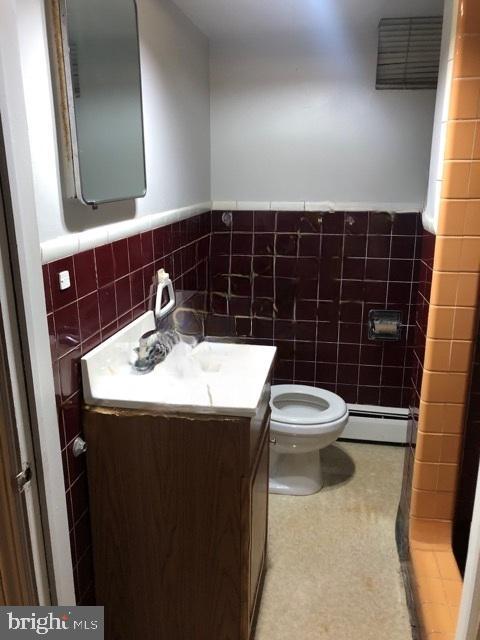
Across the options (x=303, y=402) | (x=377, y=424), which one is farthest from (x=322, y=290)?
(x=377, y=424)

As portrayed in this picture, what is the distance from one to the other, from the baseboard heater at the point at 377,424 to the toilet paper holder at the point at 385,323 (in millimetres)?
423

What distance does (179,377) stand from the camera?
1.56m

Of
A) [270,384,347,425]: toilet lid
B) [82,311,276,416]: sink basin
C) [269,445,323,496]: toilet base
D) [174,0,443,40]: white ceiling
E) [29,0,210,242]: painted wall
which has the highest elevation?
[174,0,443,40]: white ceiling

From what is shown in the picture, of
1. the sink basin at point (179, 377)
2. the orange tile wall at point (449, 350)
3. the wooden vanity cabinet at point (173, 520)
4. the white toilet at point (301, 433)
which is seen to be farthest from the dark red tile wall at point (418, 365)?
the wooden vanity cabinet at point (173, 520)

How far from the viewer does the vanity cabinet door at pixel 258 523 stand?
151 centimetres

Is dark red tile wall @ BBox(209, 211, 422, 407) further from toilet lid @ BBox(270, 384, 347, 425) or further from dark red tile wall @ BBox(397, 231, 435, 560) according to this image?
dark red tile wall @ BBox(397, 231, 435, 560)

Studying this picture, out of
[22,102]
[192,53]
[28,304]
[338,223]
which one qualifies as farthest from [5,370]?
[338,223]

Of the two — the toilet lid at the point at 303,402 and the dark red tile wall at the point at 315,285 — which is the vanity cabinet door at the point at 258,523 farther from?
the dark red tile wall at the point at 315,285

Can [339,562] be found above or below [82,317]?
below

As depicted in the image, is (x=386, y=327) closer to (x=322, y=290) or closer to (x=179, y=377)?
(x=322, y=290)

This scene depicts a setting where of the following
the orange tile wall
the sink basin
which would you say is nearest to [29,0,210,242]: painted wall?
the sink basin

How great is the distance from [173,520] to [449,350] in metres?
1.01

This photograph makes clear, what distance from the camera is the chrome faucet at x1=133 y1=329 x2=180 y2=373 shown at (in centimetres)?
159

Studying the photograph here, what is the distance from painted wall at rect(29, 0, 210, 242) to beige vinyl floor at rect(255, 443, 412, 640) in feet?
4.62
